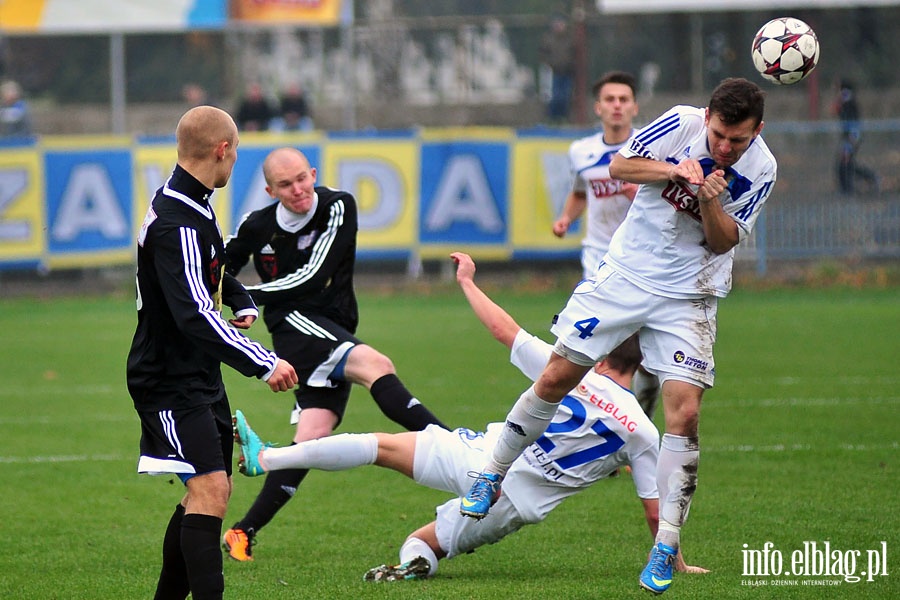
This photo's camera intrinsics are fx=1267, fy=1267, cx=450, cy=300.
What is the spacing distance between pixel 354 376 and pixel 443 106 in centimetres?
1785

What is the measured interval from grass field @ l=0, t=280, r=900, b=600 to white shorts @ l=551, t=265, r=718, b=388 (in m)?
0.97

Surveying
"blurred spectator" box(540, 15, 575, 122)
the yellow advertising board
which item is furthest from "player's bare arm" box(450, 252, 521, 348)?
"blurred spectator" box(540, 15, 575, 122)

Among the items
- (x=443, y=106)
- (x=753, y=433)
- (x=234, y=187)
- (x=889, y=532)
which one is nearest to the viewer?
(x=889, y=532)

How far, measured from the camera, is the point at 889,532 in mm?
6355

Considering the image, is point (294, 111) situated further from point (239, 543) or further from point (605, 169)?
point (239, 543)

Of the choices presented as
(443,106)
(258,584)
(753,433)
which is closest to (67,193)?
(443,106)

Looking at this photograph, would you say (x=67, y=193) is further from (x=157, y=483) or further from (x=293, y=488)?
(x=293, y=488)

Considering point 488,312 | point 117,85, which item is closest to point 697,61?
point 117,85

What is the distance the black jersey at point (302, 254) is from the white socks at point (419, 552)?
1577mm

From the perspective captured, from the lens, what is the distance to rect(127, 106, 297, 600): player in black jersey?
4672 millimetres

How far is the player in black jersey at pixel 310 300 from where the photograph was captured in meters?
6.75

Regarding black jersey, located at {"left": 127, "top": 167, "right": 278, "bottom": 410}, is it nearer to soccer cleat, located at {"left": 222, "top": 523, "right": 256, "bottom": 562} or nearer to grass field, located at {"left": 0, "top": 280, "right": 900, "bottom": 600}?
grass field, located at {"left": 0, "top": 280, "right": 900, "bottom": 600}

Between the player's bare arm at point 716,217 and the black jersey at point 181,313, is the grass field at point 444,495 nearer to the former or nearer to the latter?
the black jersey at point 181,313

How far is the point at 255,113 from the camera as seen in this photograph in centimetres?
2247
